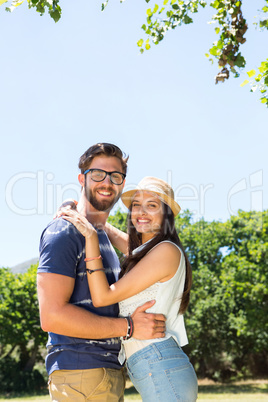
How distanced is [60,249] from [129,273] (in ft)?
1.94

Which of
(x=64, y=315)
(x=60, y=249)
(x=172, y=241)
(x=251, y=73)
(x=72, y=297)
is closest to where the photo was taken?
(x=64, y=315)

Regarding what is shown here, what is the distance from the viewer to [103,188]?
373 centimetres

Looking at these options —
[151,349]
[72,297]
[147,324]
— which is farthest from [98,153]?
[151,349]

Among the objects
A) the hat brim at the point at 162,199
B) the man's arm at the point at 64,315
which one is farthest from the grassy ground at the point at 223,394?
the man's arm at the point at 64,315

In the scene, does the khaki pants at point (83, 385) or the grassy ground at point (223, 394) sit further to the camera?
the grassy ground at point (223, 394)

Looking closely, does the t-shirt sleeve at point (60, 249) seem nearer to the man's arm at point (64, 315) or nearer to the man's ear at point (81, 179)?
the man's arm at point (64, 315)

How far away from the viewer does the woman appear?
10.2ft

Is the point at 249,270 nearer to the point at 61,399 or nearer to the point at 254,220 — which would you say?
the point at 254,220

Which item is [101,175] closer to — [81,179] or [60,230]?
[81,179]

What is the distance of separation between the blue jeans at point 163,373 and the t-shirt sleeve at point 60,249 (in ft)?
2.81

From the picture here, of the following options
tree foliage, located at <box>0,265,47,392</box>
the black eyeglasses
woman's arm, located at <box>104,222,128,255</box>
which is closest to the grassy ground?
tree foliage, located at <box>0,265,47,392</box>

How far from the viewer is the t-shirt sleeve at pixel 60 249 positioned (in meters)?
3.02

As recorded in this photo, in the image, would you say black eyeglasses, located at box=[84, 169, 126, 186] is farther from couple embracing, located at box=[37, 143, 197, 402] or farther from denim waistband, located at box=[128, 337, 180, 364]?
denim waistband, located at box=[128, 337, 180, 364]

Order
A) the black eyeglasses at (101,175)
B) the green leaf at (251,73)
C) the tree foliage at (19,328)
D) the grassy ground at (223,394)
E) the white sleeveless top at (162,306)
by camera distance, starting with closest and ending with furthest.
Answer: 1. the white sleeveless top at (162,306)
2. the black eyeglasses at (101,175)
3. the green leaf at (251,73)
4. the grassy ground at (223,394)
5. the tree foliage at (19,328)
